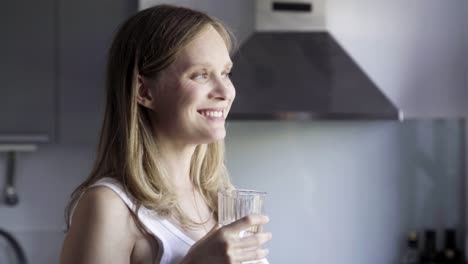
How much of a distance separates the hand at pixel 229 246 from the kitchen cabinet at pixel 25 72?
163cm

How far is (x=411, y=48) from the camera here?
248 centimetres

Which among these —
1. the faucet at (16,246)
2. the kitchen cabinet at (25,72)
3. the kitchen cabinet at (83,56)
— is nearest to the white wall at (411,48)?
the kitchen cabinet at (83,56)

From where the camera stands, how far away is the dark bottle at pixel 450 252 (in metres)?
2.37

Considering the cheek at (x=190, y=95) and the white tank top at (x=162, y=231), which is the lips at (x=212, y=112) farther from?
the white tank top at (x=162, y=231)

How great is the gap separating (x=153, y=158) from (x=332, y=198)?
161 cm

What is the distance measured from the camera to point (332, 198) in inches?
97.8

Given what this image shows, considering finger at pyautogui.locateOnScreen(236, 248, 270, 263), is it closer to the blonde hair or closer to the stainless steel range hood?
the blonde hair

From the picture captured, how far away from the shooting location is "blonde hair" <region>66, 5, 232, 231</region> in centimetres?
94

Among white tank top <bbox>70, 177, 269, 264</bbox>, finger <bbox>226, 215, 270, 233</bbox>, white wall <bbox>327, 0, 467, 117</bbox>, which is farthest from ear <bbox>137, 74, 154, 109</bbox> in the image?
white wall <bbox>327, 0, 467, 117</bbox>

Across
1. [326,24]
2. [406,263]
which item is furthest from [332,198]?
[326,24]

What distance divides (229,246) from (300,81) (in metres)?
1.42

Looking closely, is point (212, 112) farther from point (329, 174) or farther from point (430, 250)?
point (430, 250)

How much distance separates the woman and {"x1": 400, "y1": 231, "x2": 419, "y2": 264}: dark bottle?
156 centimetres

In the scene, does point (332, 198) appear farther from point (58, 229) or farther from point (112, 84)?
point (112, 84)
